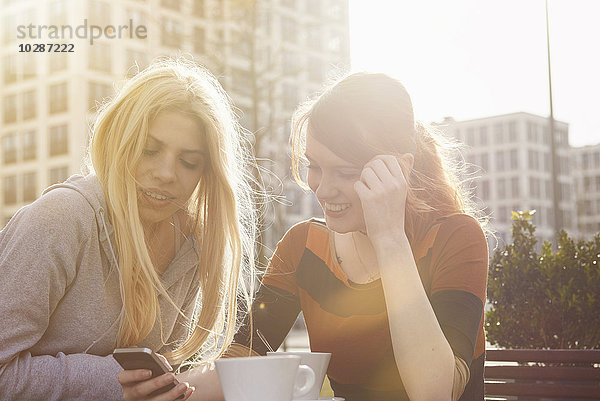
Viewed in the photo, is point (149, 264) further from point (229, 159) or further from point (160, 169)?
point (229, 159)

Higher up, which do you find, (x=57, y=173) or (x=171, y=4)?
(x=171, y=4)

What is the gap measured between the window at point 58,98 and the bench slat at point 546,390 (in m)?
40.0

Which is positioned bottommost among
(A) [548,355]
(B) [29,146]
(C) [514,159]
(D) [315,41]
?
(A) [548,355]

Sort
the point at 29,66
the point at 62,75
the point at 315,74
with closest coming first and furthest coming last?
the point at 62,75 → the point at 29,66 → the point at 315,74

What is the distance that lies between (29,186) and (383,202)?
139 feet

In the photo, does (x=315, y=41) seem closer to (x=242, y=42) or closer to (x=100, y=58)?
(x=100, y=58)

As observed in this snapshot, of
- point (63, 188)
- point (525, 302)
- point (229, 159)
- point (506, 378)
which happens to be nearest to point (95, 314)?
point (63, 188)

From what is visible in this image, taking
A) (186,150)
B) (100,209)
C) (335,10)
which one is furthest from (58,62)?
(100,209)

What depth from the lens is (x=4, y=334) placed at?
6.97 ft

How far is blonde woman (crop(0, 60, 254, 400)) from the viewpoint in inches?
86.6

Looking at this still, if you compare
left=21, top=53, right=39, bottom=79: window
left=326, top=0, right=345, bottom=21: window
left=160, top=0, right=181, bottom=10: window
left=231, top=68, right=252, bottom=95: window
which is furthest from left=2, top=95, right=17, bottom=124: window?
left=231, top=68, right=252, bottom=95: window

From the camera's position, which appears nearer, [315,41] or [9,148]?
[9,148]

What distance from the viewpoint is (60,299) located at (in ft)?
7.78

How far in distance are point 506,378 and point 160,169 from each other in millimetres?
1724
